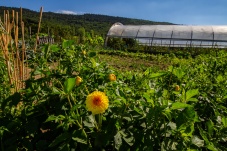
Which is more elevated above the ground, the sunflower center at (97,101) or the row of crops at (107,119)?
the sunflower center at (97,101)

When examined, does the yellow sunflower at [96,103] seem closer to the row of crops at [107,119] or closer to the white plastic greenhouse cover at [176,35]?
the row of crops at [107,119]

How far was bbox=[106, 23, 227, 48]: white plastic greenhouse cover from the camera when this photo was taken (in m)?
17.7

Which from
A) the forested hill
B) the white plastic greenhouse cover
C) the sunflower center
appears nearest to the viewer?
the sunflower center

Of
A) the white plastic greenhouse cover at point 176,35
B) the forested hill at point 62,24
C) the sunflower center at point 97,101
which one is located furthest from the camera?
the forested hill at point 62,24

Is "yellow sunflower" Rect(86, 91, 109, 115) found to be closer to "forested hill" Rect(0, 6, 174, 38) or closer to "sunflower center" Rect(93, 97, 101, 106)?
"sunflower center" Rect(93, 97, 101, 106)

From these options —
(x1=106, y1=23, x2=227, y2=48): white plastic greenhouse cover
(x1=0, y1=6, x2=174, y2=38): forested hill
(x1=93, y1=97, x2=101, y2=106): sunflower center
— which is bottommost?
(x1=93, y1=97, x2=101, y2=106): sunflower center

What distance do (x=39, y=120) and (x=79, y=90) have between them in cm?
26

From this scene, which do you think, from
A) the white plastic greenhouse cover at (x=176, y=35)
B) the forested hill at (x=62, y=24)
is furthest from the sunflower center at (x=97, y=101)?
the white plastic greenhouse cover at (x=176, y=35)

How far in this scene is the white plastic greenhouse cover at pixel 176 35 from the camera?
1766 centimetres

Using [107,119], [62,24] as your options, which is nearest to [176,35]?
[107,119]

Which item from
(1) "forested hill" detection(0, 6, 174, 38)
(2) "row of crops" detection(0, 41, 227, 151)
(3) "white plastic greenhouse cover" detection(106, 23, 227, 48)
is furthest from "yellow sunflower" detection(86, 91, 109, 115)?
(3) "white plastic greenhouse cover" detection(106, 23, 227, 48)

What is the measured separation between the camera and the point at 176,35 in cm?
1858

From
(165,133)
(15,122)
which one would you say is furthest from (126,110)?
(15,122)

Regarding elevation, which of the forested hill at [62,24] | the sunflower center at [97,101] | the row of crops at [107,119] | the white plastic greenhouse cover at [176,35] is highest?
the forested hill at [62,24]
